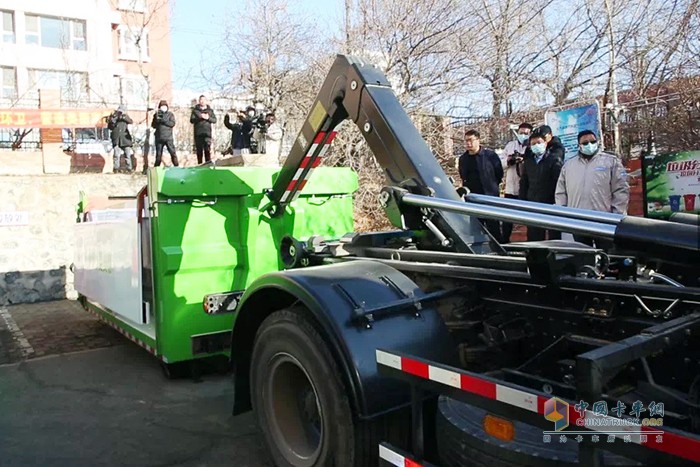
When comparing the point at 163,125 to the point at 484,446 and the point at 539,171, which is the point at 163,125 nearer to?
the point at 539,171

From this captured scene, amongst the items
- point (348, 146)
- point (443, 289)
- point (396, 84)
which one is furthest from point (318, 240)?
point (396, 84)

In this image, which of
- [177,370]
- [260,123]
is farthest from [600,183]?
[260,123]

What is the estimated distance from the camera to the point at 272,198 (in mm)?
5445

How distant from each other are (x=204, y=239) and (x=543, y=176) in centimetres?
391

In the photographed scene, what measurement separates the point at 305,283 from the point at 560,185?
13.8 feet

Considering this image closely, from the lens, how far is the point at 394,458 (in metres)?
2.62

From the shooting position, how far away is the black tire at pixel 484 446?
2145mm

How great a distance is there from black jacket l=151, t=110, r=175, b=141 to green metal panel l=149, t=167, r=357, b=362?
9504 mm

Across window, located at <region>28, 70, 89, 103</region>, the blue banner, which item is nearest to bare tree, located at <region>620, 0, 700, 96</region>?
the blue banner

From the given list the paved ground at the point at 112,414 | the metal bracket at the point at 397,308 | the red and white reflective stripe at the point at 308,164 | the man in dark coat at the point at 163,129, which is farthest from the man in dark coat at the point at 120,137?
the metal bracket at the point at 397,308

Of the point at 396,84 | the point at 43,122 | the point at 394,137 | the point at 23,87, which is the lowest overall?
the point at 394,137

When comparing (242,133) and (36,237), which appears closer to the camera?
(36,237)

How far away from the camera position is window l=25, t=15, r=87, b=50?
3869cm

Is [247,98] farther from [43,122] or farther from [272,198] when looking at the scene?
[272,198]
